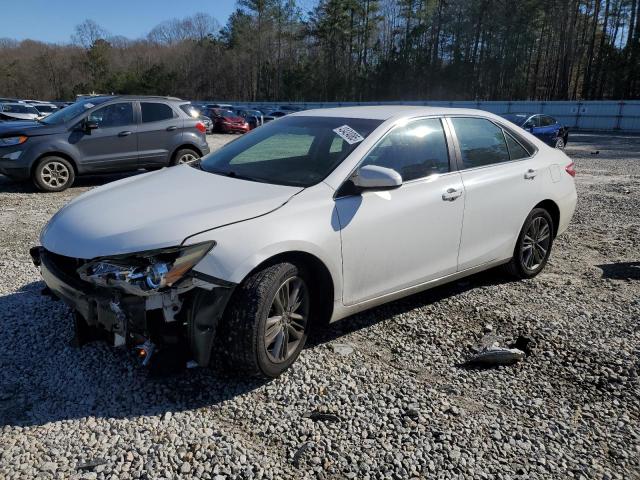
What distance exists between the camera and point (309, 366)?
3428 mm

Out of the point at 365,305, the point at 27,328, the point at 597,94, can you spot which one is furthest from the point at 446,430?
the point at 597,94

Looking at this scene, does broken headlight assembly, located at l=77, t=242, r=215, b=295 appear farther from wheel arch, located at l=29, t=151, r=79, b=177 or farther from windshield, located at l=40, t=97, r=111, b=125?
windshield, located at l=40, t=97, r=111, b=125

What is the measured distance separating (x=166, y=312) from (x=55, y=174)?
25.9 ft

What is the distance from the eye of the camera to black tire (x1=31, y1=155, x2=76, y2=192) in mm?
9258

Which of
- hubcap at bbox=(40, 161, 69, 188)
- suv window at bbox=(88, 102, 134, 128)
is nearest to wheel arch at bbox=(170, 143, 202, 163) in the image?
suv window at bbox=(88, 102, 134, 128)

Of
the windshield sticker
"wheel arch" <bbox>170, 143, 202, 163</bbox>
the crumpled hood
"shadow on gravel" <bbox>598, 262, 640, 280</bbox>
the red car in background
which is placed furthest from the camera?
the red car in background

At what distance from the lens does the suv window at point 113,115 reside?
977cm

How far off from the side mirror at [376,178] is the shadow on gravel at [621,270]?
318cm

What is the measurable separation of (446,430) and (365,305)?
3.47 feet

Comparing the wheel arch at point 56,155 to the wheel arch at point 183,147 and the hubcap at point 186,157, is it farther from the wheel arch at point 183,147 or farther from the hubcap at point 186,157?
the hubcap at point 186,157

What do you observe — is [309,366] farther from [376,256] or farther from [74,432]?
[74,432]

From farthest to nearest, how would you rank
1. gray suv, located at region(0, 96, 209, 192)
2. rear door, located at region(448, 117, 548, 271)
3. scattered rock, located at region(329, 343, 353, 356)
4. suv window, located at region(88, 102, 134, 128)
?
1. suv window, located at region(88, 102, 134, 128)
2. gray suv, located at region(0, 96, 209, 192)
3. rear door, located at region(448, 117, 548, 271)
4. scattered rock, located at region(329, 343, 353, 356)

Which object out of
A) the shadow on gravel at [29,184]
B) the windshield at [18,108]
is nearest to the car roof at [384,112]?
the shadow on gravel at [29,184]

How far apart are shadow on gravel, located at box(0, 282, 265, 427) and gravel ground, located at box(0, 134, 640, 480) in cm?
1
